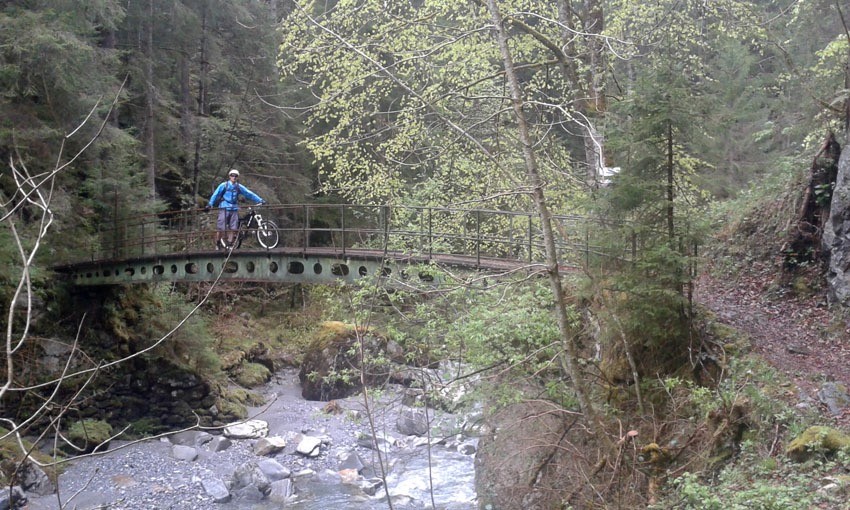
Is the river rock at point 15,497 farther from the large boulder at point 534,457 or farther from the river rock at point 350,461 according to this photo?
the large boulder at point 534,457

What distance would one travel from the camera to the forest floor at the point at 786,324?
693cm

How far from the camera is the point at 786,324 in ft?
26.9

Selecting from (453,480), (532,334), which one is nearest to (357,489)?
(453,480)

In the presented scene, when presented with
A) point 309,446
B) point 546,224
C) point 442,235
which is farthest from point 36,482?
point 546,224

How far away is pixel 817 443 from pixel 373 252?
7.62m

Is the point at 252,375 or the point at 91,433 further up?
the point at 252,375

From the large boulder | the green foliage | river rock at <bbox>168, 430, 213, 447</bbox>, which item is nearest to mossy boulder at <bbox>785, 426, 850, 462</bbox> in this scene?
the large boulder

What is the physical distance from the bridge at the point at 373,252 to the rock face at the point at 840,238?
2.90 metres

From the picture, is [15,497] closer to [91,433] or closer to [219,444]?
[91,433]

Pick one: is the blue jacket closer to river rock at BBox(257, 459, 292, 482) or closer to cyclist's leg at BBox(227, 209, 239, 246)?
cyclist's leg at BBox(227, 209, 239, 246)

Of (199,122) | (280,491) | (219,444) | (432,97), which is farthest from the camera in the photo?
(199,122)

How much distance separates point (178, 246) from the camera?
1959 centimetres

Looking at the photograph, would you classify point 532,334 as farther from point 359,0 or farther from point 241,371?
point 241,371

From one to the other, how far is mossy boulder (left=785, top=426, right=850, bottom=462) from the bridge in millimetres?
2283
